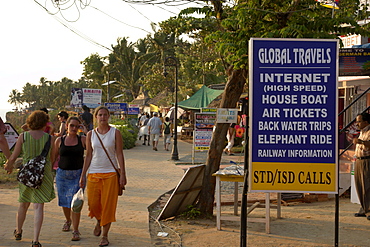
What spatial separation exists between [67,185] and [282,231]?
323 centimetres

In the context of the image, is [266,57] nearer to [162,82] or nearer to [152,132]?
[152,132]

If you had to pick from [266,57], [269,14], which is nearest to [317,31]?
[269,14]

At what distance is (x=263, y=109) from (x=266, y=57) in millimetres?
555

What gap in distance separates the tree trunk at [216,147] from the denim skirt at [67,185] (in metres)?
2.25

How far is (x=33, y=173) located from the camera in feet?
20.2

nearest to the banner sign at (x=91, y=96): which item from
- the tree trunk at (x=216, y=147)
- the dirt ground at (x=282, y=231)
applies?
the dirt ground at (x=282, y=231)

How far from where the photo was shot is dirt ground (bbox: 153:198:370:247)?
6.66 meters

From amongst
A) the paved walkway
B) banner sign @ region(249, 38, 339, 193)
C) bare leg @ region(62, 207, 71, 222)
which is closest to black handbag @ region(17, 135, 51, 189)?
the paved walkway

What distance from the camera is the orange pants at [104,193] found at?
20.7ft

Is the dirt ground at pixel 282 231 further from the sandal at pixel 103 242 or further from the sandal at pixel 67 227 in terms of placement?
the sandal at pixel 67 227

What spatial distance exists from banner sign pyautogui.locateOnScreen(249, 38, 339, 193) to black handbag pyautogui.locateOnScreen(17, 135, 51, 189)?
2.71 meters

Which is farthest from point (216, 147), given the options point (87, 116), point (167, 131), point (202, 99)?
point (202, 99)

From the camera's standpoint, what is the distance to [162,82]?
4438cm

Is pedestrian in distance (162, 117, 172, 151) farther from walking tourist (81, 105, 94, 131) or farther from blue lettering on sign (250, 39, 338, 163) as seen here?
blue lettering on sign (250, 39, 338, 163)
